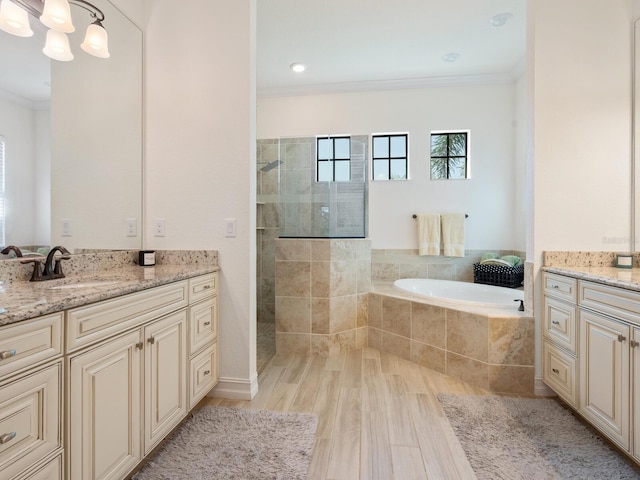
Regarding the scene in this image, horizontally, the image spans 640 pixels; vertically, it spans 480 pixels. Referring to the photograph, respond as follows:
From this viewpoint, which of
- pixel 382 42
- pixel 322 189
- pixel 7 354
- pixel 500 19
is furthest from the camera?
pixel 322 189

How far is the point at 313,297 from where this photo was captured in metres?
2.88

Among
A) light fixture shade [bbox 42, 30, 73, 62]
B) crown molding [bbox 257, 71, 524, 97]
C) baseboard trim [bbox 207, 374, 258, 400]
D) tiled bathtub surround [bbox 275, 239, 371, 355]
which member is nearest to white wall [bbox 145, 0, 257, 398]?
baseboard trim [bbox 207, 374, 258, 400]

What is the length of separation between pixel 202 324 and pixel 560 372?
2164 millimetres

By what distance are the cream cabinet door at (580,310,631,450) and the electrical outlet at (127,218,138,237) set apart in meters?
2.70

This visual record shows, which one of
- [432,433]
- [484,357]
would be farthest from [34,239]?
[484,357]

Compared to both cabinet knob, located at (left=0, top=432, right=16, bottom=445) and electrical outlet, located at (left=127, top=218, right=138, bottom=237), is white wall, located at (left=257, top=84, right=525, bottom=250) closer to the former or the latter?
electrical outlet, located at (left=127, top=218, right=138, bottom=237)

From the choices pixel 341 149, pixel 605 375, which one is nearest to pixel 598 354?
pixel 605 375

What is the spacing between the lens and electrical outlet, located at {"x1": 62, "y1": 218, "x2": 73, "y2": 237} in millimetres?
1624

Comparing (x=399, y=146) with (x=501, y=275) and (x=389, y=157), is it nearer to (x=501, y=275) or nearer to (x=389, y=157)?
(x=389, y=157)

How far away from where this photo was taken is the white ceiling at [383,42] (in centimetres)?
259

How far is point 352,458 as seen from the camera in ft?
4.93

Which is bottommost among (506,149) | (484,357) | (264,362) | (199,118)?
(264,362)

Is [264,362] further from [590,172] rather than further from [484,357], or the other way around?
[590,172]

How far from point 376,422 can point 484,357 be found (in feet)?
3.17
